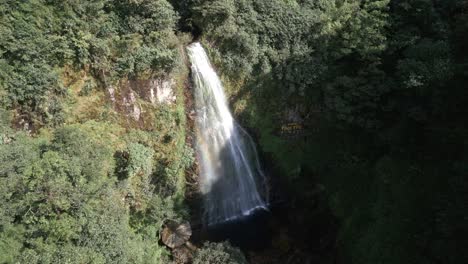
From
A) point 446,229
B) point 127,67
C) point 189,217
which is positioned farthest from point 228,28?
point 446,229

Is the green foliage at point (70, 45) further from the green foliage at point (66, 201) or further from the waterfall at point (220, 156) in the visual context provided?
the waterfall at point (220, 156)

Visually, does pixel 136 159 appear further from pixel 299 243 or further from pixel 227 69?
pixel 299 243

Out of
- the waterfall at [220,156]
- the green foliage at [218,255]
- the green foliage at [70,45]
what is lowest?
the green foliage at [218,255]

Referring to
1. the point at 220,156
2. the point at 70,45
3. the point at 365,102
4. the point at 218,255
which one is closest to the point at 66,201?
the point at 218,255

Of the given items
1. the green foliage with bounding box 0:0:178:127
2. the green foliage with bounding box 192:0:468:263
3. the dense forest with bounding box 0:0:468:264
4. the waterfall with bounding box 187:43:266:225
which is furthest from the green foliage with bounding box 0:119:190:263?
the green foliage with bounding box 192:0:468:263

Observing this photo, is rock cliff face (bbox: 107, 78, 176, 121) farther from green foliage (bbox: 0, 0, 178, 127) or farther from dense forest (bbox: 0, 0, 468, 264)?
green foliage (bbox: 0, 0, 178, 127)

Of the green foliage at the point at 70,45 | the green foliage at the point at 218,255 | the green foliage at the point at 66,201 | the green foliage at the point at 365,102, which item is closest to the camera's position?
the green foliage at the point at 66,201

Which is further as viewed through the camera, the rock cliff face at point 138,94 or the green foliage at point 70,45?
the rock cliff face at point 138,94

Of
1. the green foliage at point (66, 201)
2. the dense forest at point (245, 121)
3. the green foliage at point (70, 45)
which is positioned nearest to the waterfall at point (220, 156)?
the dense forest at point (245, 121)
